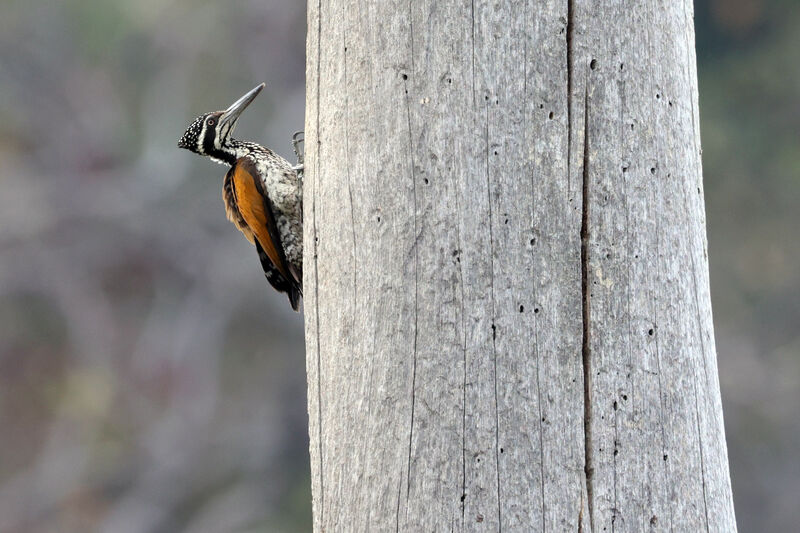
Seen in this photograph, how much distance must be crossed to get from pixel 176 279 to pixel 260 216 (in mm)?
7815

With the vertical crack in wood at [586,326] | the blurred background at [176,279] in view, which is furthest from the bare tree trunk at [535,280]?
the blurred background at [176,279]

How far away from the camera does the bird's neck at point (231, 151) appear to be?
3.99 meters

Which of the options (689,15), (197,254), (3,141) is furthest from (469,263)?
(3,141)

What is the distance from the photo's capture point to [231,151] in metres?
4.04

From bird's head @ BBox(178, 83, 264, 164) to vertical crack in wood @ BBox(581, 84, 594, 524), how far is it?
7.24ft

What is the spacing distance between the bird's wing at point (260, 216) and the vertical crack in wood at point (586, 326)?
71.8 inches

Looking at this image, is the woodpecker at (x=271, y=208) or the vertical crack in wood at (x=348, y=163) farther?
the woodpecker at (x=271, y=208)

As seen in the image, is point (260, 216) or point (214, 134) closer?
point (260, 216)

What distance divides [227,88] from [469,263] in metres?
10.2

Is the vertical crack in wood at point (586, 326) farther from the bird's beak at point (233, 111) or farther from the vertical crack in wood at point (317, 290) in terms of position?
the bird's beak at point (233, 111)

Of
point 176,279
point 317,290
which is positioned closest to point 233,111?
point 317,290

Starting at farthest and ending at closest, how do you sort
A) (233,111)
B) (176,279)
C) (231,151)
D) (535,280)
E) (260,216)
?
(176,279) → (231,151) → (233,111) → (260,216) → (535,280)

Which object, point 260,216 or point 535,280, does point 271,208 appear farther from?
point 535,280

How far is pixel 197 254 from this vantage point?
36.7 ft
